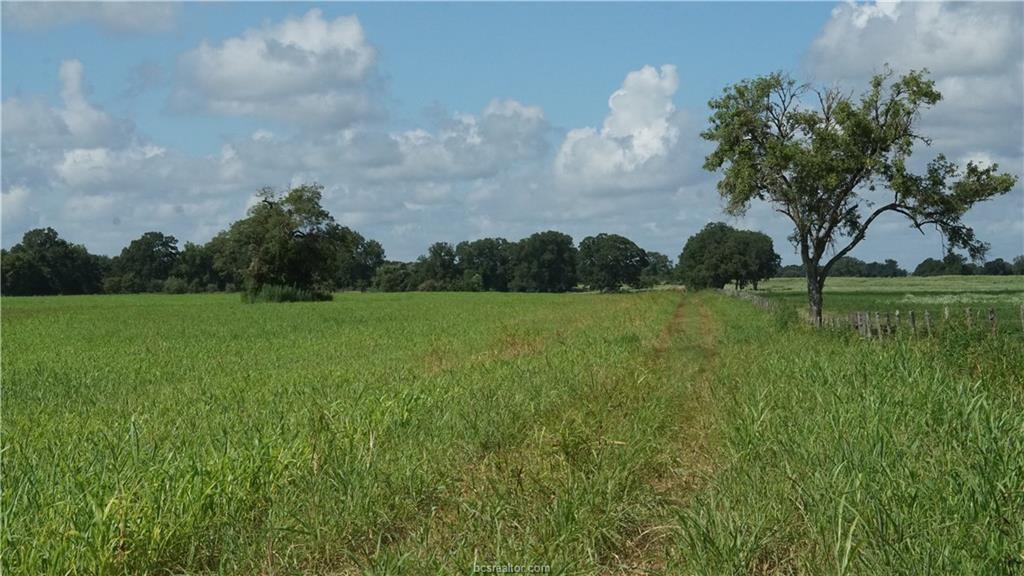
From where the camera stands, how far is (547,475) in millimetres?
6559

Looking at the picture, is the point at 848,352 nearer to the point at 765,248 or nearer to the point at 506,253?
the point at 765,248

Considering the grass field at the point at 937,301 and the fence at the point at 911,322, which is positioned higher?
the fence at the point at 911,322

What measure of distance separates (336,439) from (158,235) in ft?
520

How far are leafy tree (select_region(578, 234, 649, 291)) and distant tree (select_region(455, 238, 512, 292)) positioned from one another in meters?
15.9

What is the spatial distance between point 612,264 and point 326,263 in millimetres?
96844

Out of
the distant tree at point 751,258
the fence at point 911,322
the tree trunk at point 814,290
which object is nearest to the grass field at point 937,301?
the fence at point 911,322

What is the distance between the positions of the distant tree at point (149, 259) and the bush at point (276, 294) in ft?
256

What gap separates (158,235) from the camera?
152 m

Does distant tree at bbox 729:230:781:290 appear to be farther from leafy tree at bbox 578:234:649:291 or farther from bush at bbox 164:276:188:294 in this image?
bush at bbox 164:276:188:294

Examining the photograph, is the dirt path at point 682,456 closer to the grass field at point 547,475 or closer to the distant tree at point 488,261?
the grass field at point 547,475

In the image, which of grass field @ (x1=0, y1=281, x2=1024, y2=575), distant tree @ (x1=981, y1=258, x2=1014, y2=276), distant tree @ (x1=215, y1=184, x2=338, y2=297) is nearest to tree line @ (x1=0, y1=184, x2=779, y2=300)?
distant tree @ (x1=215, y1=184, x2=338, y2=297)

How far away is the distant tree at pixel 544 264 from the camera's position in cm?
16512

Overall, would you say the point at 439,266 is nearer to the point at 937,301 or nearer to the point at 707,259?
the point at 707,259

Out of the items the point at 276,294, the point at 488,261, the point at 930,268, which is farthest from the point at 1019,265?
the point at 276,294
